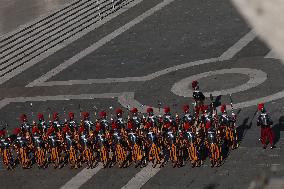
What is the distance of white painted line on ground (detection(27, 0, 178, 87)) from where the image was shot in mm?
30416

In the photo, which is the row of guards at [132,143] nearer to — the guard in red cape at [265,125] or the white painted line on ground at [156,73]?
the guard in red cape at [265,125]

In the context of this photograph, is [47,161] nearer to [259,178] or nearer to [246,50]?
[246,50]

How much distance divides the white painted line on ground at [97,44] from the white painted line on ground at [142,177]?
13.9 meters

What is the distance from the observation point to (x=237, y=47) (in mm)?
29812

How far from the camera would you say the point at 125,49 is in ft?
108

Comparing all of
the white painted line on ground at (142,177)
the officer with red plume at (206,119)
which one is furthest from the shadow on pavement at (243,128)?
the white painted line on ground at (142,177)

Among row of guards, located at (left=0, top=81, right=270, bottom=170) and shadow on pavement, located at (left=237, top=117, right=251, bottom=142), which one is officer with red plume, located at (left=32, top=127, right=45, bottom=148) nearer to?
row of guards, located at (left=0, top=81, right=270, bottom=170)

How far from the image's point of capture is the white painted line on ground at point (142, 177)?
16.2m

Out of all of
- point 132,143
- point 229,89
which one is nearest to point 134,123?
point 132,143

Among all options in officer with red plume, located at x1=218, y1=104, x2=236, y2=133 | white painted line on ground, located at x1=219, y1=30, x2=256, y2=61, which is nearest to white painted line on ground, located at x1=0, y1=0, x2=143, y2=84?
white painted line on ground, located at x1=219, y1=30, x2=256, y2=61

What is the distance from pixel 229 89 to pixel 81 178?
914 cm

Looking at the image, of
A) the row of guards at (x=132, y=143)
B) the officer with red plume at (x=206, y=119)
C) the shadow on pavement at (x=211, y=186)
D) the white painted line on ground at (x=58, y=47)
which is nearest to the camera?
the shadow on pavement at (x=211, y=186)

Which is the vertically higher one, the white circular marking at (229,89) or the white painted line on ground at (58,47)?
the white painted line on ground at (58,47)

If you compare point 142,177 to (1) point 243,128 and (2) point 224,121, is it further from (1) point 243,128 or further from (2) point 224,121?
(1) point 243,128
